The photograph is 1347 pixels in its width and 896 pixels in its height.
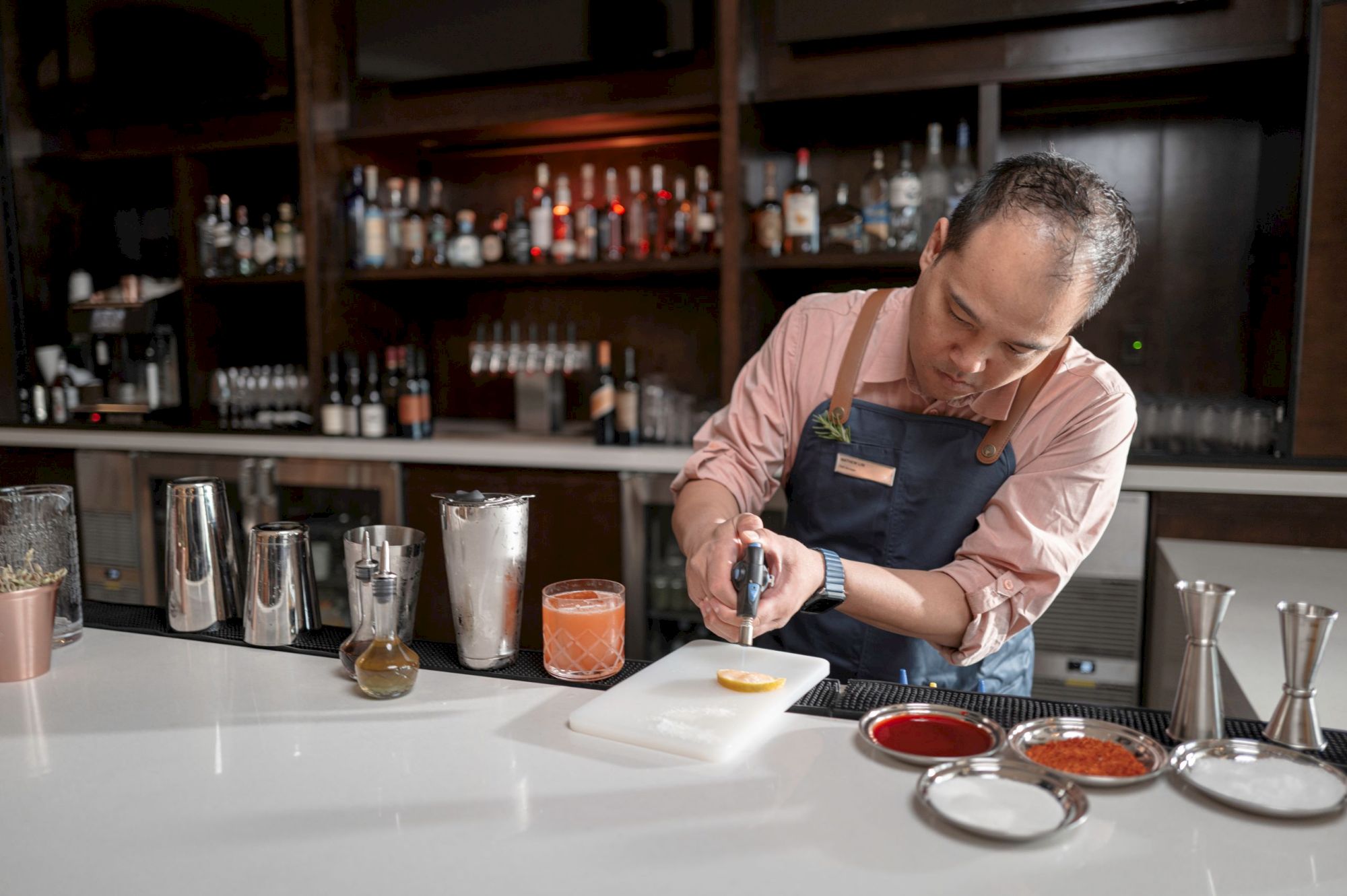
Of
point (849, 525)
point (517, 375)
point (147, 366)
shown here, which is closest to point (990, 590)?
point (849, 525)

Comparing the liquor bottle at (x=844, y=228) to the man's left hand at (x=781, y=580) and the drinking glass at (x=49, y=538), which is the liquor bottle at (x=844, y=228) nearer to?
the man's left hand at (x=781, y=580)

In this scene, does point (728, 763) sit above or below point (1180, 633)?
above

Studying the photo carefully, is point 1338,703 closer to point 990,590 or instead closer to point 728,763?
point 990,590

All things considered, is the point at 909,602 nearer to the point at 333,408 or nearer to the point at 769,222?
the point at 769,222

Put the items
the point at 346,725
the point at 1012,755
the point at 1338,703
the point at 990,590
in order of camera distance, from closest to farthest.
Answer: the point at 1012,755 < the point at 346,725 < the point at 1338,703 < the point at 990,590

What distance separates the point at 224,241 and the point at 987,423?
298cm

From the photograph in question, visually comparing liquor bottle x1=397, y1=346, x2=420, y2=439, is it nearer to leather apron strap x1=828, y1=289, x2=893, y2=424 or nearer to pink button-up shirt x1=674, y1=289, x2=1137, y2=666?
pink button-up shirt x1=674, y1=289, x2=1137, y2=666

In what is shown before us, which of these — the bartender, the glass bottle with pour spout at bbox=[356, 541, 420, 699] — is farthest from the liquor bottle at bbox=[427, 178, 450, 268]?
the glass bottle with pour spout at bbox=[356, 541, 420, 699]

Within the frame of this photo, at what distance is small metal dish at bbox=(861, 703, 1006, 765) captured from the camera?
3.00 feet

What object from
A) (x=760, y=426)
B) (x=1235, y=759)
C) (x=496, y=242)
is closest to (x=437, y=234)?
(x=496, y=242)

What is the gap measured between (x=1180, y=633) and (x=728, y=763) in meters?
1.54

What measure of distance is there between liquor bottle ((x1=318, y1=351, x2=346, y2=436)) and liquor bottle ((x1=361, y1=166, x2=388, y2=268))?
0.36 metres

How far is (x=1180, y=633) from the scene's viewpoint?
6.75 feet

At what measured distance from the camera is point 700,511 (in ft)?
4.91
